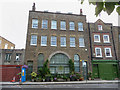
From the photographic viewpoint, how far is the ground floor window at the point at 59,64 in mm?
19078

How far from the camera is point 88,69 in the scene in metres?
20.0

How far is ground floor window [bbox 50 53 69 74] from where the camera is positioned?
19078 millimetres

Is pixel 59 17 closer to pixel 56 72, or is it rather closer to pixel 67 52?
pixel 67 52

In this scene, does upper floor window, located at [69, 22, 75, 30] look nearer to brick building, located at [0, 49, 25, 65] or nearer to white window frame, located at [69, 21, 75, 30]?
white window frame, located at [69, 21, 75, 30]

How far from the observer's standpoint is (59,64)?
19.5 meters

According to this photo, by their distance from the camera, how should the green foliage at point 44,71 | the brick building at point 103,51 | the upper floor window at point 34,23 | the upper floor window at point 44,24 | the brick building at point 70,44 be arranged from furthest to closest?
the upper floor window at point 44,24 → the upper floor window at point 34,23 → the brick building at point 103,51 → the brick building at point 70,44 → the green foliage at point 44,71

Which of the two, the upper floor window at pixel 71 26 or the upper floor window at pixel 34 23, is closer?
the upper floor window at pixel 34 23

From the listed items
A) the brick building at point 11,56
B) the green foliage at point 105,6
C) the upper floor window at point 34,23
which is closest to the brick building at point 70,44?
the upper floor window at point 34,23

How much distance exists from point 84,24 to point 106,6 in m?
21.9

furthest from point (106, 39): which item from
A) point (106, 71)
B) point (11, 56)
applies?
point (11, 56)

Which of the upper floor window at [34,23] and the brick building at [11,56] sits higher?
the upper floor window at [34,23]

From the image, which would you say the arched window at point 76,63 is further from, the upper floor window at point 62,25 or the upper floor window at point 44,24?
the upper floor window at point 44,24

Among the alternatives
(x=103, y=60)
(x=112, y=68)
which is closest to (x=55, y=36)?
(x=103, y=60)

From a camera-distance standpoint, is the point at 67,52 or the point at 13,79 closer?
the point at 13,79
